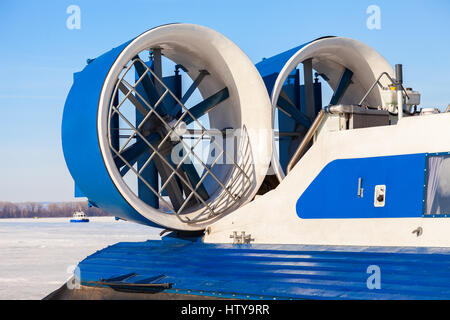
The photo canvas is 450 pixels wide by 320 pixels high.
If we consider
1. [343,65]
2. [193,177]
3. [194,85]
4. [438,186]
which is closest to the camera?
[438,186]

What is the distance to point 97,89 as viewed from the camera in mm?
6312

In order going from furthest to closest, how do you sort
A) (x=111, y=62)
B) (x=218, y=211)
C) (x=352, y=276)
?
(x=218, y=211) → (x=111, y=62) → (x=352, y=276)

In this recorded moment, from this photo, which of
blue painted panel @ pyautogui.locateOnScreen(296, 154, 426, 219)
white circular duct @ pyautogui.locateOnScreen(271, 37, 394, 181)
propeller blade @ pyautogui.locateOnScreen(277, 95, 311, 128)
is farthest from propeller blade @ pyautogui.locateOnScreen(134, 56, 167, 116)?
blue painted panel @ pyautogui.locateOnScreen(296, 154, 426, 219)

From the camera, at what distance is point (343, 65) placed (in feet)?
27.8

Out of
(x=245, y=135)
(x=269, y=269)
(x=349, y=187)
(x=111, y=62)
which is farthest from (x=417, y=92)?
(x=111, y=62)

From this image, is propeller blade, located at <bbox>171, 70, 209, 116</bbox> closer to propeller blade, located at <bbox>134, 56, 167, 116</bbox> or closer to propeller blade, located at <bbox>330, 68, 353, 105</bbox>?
propeller blade, located at <bbox>134, 56, 167, 116</bbox>

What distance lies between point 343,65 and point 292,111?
0.95 m

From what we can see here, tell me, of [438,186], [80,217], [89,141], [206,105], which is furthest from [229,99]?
[80,217]

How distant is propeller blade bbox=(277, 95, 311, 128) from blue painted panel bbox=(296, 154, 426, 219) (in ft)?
8.02

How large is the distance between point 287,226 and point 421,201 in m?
1.40

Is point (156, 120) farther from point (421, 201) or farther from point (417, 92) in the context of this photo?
point (421, 201)

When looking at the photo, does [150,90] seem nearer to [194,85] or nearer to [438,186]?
[194,85]

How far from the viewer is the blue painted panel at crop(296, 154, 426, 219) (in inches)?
201

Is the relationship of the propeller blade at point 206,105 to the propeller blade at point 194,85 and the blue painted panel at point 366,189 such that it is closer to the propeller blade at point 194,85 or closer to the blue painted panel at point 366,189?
the propeller blade at point 194,85
